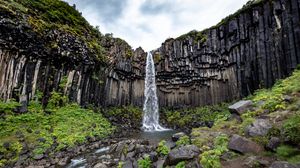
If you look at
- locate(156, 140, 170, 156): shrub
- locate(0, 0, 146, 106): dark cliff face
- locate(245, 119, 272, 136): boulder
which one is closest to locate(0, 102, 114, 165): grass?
locate(0, 0, 146, 106): dark cliff face

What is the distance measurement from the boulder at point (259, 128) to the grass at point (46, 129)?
38.1ft

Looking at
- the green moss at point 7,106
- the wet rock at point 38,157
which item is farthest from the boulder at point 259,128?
the green moss at point 7,106

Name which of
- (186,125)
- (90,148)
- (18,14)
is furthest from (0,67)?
(186,125)

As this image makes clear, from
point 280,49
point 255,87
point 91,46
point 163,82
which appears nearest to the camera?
point 280,49

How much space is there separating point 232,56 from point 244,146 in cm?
2120

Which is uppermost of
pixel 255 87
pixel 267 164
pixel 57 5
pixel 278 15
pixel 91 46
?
pixel 57 5

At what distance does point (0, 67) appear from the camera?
15.8m

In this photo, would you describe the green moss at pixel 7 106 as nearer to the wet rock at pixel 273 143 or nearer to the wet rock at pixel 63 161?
the wet rock at pixel 63 161

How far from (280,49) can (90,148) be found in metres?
18.3

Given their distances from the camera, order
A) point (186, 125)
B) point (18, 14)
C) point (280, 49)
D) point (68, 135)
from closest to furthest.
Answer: point (68, 135)
point (18, 14)
point (280, 49)
point (186, 125)

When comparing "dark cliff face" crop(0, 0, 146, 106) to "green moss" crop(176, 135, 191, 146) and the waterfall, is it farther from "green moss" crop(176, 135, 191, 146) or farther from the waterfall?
"green moss" crop(176, 135, 191, 146)

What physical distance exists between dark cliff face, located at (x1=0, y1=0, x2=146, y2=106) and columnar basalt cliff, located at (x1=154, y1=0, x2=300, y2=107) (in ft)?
26.1

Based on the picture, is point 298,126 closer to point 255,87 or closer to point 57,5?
point 255,87

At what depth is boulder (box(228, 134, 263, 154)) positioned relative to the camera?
265 inches
